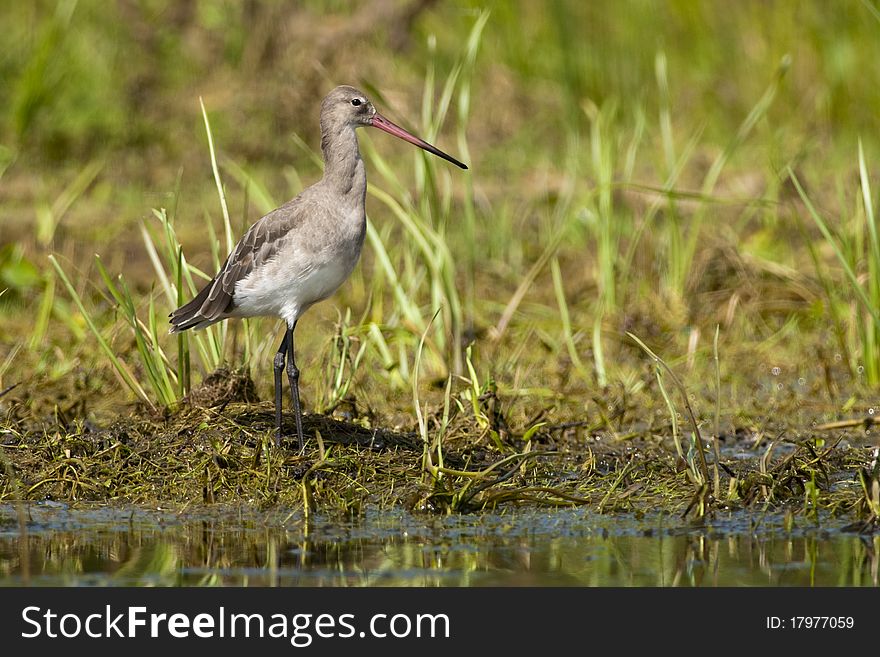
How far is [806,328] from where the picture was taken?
833 cm

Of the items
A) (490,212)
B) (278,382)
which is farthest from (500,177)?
(278,382)

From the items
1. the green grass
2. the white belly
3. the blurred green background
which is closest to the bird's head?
the green grass

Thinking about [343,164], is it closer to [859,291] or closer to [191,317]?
[191,317]

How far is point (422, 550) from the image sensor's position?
488cm

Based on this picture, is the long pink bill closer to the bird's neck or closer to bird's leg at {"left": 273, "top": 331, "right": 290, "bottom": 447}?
the bird's neck

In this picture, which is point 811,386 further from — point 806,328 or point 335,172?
point 335,172

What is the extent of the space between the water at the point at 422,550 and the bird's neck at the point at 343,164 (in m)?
1.44

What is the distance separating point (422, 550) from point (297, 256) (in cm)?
154

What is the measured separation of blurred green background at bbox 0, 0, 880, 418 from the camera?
7.34 m

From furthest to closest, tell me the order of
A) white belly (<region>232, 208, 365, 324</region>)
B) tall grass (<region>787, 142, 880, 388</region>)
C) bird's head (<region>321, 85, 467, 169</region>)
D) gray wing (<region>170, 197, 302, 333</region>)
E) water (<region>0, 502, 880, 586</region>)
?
1. tall grass (<region>787, 142, 880, 388</region>)
2. bird's head (<region>321, 85, 467, 169</region>)
3. gray wing (<region>170, 197, 302, 333</region>)
4. white belly (<region>232, 208, 365, 324</region>)
5. water (<region>0, 502, 880, 586</region>)

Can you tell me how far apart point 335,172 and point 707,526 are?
217 cm

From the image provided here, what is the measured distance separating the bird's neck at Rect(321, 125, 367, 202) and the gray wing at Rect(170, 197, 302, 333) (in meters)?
0.18
